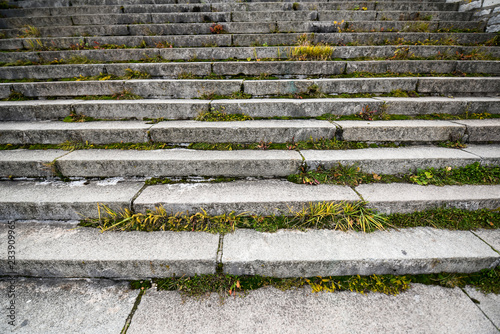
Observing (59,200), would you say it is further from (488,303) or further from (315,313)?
(488,303)

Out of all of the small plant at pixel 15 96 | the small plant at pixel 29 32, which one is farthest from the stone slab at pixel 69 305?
the small plant at pixel 29 32

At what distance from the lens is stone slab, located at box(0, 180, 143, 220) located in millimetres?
2229

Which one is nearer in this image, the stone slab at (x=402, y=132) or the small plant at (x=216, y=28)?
the stone slab at (x=402, y=132)

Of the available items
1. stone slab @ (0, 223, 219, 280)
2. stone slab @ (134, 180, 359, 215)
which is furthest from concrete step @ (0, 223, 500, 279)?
stone slab @ (134, 180, 359, 215)

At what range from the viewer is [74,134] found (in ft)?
9.41

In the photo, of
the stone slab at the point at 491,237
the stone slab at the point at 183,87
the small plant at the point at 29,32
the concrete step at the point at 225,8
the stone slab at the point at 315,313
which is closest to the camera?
the stone slab at the point at 315,313

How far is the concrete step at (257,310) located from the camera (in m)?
1.59

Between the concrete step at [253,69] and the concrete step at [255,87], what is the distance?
0.41 metres

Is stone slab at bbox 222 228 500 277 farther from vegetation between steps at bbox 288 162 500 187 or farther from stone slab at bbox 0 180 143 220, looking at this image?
stone slab at bbox 0 180 143 220

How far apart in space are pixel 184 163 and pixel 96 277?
136 centimetres

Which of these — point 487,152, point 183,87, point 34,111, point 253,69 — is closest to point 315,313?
point 487,152

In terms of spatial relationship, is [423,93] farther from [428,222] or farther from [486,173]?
[428,222]

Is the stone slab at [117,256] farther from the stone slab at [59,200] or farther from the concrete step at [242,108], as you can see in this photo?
the concrete step at [242,108]

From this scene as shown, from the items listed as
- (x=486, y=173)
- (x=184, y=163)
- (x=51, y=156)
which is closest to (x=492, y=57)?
(x=486, y=173)
